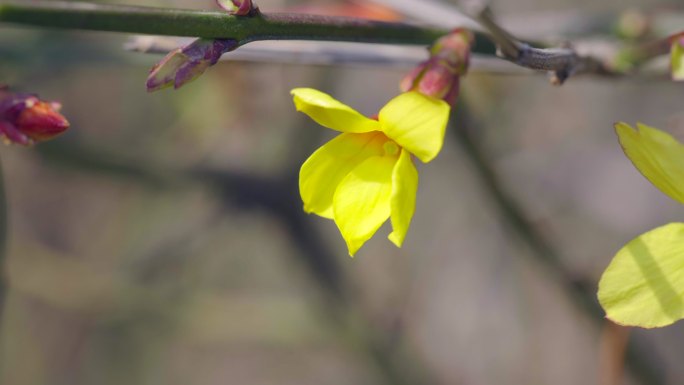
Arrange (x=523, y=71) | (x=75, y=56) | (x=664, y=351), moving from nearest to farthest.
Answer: (x=523, y=71), (x=75, y=56), (x=664, y=351)

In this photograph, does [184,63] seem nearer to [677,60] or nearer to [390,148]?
[390,148]

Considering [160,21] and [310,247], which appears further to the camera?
[310,247]

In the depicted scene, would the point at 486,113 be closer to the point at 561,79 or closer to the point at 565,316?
the point at 565,316

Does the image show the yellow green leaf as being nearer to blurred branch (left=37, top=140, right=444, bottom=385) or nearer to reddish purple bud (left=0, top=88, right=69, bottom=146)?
reddish purple bud (left=0, top=88, right=69, bottom=146)

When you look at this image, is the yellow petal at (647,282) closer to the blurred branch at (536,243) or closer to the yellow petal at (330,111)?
the yellow petal at (330,111)

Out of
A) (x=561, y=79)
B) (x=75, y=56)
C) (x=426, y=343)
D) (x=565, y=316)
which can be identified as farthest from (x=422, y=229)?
(x=561, y=79)

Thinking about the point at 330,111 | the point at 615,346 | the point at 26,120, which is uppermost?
the point at 330,111

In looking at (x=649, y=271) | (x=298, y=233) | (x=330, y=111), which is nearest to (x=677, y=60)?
(x=649, y=271)
